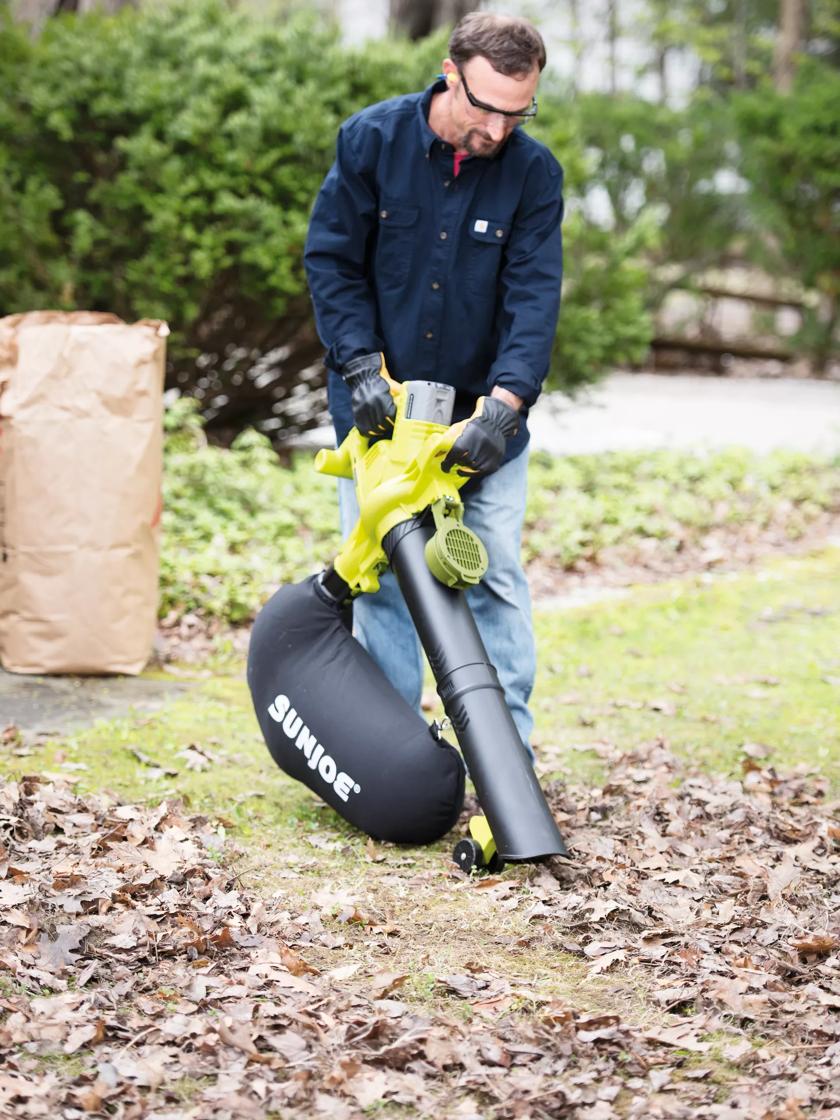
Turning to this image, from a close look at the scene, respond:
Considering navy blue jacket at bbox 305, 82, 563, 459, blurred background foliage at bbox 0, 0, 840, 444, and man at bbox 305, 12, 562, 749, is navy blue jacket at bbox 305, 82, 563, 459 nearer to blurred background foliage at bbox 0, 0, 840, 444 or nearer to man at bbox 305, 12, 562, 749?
man at bbox 305, 12, 562, 749

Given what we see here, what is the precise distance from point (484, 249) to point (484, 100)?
0.41 m

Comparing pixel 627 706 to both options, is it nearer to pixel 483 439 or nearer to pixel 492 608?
pixel 492 608

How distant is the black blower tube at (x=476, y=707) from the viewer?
3.16m

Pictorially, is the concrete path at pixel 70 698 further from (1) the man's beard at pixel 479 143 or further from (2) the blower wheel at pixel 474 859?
(1) the man's beard at pixel 479 143

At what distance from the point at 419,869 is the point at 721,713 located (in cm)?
Answer: 183

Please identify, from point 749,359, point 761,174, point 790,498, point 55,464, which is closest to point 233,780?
point 55,464

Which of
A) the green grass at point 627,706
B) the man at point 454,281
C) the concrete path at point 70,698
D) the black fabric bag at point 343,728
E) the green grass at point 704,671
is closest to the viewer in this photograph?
the black fabric bag at point 343,728

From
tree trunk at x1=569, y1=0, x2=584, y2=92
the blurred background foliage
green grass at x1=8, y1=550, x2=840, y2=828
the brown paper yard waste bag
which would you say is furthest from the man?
tree trunk at x1=569, y1=0, x2=584, y2=92

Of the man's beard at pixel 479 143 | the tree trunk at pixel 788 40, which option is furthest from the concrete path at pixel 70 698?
the tree trunk at pixel 788 40

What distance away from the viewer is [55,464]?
462cm

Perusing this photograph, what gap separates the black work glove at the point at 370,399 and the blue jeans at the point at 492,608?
0.31 metres

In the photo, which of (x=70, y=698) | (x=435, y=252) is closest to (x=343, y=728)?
(x=435, y=252)

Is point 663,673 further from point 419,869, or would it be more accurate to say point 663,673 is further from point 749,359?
point 749,359

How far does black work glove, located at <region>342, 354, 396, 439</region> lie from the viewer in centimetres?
340
